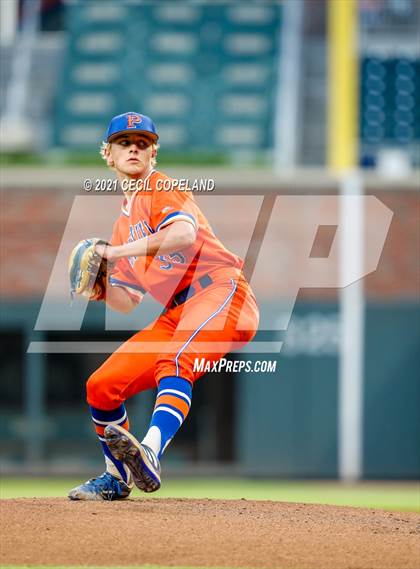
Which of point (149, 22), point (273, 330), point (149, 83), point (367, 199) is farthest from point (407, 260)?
point (149, 22)

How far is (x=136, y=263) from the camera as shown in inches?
232

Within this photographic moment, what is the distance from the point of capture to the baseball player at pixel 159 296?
5.40 metres

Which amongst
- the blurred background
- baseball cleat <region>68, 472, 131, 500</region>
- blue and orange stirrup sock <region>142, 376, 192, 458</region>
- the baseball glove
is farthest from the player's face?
the blurred background

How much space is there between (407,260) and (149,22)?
7.46m

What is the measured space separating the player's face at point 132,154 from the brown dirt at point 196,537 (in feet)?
5.50

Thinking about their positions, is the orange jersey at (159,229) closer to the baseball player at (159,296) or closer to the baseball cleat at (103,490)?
the baseball player at (159,296)

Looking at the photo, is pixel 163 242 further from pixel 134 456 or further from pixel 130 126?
pixel 134 456

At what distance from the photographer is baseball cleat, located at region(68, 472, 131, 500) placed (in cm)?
590

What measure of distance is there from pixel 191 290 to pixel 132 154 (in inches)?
29.4

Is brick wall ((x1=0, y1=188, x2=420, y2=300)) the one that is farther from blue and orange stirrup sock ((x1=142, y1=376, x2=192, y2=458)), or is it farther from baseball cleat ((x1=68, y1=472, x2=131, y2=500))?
blue and orange stirrup sock ((x1=142, y1=376, x2=192, y2=458))

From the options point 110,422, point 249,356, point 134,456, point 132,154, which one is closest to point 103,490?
point 110,422

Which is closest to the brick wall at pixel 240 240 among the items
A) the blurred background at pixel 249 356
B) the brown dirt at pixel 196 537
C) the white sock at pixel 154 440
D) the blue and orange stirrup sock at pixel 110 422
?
the blurred background at pixel 249 356

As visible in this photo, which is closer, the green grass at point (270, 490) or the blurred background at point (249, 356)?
the green grass at point (270, 490)

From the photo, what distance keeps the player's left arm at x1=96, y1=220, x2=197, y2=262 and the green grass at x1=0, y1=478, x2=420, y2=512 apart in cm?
518
